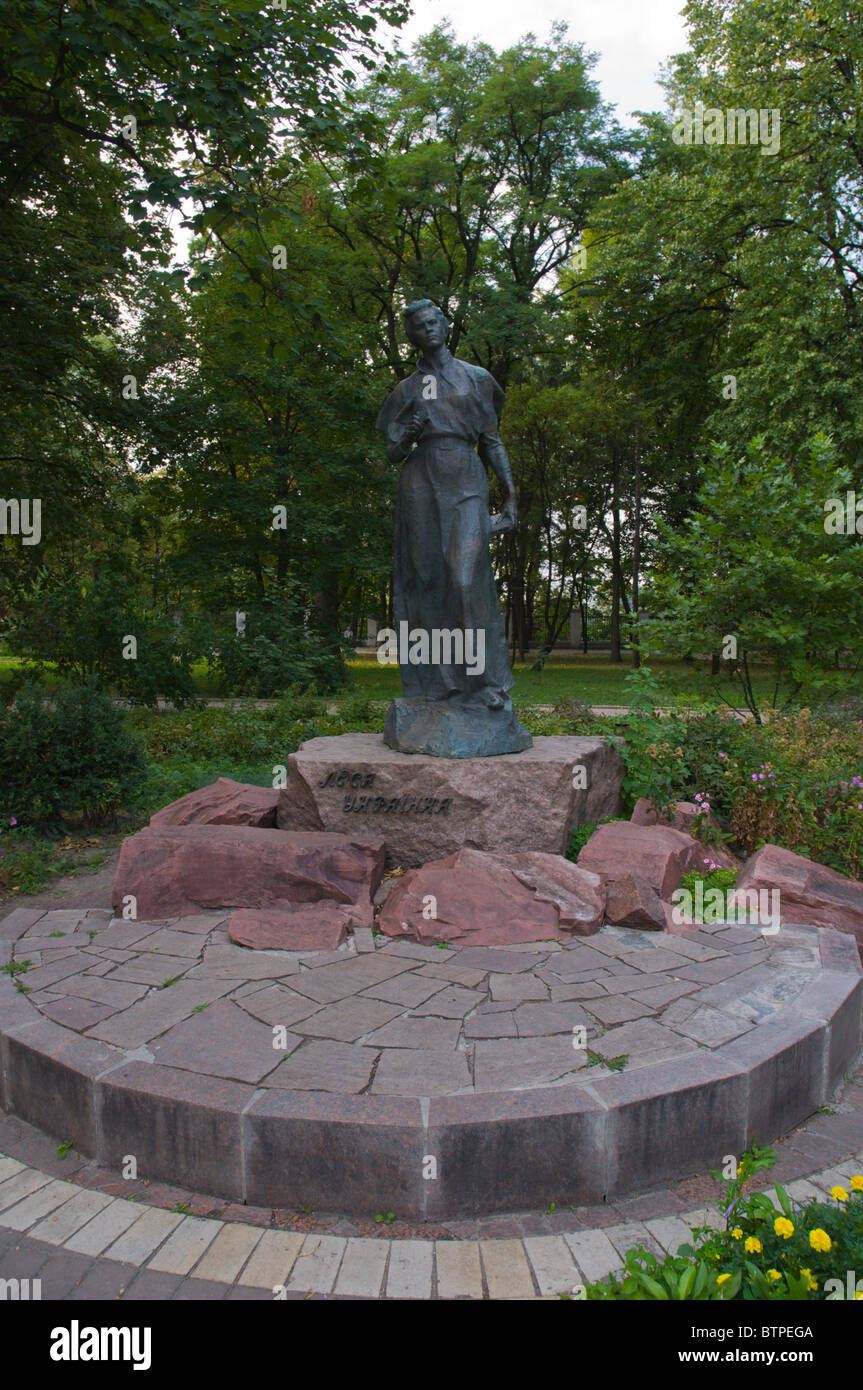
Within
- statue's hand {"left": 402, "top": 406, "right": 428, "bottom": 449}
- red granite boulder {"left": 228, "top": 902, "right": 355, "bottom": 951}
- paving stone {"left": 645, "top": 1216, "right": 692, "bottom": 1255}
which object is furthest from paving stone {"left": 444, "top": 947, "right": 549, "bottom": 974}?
statue's hand {"left": 402, "top": 406, "right": 428, "bottom": 449}

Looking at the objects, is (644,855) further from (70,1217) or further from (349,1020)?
(70,1217)

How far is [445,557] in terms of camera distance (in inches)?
231

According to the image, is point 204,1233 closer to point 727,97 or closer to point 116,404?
point 116,404

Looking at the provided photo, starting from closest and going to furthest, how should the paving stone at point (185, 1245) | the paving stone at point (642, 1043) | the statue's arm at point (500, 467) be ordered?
the paving stone at point (185, 1245)
the paving stone at point (642, 1043)
the statue's arm at point (500, 467)

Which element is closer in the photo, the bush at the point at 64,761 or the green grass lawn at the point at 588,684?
the bush at the point at 64,761

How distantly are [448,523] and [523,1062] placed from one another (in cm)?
365

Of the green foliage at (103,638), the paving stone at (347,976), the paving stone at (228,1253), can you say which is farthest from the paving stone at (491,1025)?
the green foliage at (103,638)

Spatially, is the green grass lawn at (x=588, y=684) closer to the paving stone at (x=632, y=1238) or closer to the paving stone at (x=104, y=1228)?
the paving stone at (x=632, y=1238)

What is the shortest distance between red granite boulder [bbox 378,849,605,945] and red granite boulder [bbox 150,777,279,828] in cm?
138

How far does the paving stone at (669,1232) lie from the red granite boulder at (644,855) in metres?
2.04

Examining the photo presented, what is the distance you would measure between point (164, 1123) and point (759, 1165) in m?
1.79

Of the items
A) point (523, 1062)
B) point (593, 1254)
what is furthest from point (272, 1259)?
point (523, 1062)

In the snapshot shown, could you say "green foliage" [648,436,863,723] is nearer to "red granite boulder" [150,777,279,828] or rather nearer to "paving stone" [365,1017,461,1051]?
"red granite boulder" [150,777,279,828]

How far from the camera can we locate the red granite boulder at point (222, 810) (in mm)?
5660
